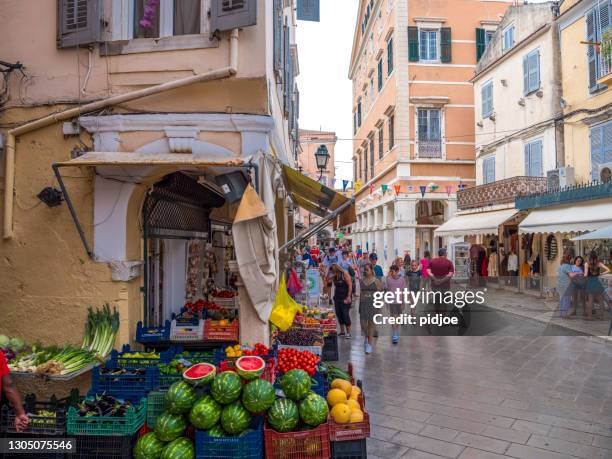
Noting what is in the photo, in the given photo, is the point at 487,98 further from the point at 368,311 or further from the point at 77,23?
the point at 77,23

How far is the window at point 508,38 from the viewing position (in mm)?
19502

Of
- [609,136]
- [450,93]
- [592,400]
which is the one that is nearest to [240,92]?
[592,400]

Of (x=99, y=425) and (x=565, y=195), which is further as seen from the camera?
(x=565, y=195)

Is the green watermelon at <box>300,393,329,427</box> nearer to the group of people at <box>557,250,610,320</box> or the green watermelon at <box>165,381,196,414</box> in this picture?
the green watermelon at <box>165,381,196,414</box>

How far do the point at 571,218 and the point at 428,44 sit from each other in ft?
45.7

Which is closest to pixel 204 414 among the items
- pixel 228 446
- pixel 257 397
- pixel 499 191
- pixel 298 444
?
pixel 228 446

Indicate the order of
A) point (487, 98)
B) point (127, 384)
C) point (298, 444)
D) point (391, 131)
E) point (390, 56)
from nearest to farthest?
point (298, 444)
point (127, 384)
point (487, 98)
point (391, 131)
point (390, 56)

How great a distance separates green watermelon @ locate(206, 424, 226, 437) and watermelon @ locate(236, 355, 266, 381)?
476mm

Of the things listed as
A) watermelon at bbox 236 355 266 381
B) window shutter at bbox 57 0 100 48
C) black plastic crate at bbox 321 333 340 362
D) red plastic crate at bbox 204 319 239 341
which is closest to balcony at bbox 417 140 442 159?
black plastic crate at bbox 321 333 340 362

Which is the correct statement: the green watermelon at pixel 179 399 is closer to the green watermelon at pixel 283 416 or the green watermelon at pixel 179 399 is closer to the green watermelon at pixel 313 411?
the green watermelon at pixel 283 416

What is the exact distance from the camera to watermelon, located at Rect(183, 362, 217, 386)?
4.25m

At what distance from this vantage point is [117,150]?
582cm

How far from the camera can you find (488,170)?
842 inches

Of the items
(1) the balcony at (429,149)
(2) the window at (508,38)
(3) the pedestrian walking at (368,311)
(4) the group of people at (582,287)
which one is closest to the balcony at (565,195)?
(4) the group of people at (582,287)
